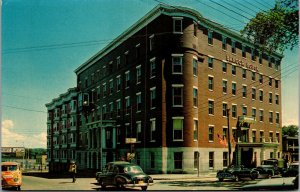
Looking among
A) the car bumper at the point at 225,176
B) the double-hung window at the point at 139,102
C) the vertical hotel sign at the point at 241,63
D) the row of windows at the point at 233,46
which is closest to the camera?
the row of windows at the point at 233,46

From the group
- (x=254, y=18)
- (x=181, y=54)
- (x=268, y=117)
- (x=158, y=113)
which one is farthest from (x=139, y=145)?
(x=254, y=18)

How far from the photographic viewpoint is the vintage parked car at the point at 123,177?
20203 millimetres

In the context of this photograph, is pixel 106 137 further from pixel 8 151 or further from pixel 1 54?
pixel 1 54

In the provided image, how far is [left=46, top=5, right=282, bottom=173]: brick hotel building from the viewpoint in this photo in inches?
1270

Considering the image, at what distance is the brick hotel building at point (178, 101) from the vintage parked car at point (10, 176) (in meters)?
9.71

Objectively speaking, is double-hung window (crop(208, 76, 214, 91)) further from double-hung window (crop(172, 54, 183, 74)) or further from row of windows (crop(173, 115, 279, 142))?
row of windows (crop(173, 115, 279, 142))

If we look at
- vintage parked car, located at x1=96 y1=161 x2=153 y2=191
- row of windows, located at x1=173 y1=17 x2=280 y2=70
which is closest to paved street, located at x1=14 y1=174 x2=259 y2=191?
vintage parked car, located at x1=96 y1=161 x2=153 y2=191

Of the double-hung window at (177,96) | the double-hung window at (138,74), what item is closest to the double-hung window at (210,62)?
the double-hung window at (177,96)

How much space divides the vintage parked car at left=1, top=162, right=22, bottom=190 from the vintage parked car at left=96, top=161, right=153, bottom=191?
170 inches

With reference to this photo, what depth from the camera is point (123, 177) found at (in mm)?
20531

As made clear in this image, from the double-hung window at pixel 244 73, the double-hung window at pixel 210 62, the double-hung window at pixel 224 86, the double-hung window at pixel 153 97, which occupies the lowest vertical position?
the double-hung window at pixel 153 97

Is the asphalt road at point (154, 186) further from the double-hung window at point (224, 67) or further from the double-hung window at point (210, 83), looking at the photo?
the double-hung window at point (210, 83)

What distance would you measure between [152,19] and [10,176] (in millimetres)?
14009

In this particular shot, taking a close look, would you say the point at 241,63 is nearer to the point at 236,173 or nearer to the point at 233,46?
the point at 233,46
